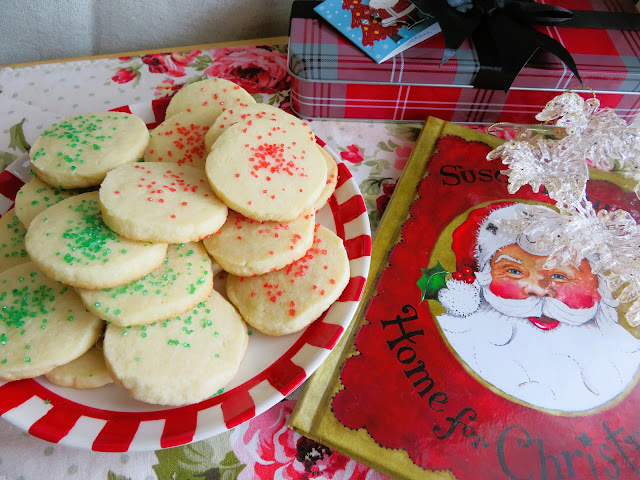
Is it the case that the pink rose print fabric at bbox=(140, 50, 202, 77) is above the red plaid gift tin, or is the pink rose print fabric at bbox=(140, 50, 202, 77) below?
→ below

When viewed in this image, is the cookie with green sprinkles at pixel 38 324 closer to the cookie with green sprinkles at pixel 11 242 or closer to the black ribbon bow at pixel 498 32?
the cookie with green sprinkles at pixel 11 242

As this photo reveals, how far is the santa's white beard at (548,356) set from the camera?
0.82 metres

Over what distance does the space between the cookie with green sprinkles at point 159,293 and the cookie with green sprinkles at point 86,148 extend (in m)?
0.21

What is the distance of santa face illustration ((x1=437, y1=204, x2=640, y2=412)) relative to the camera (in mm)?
831

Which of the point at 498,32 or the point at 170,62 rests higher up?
the point at 498,32

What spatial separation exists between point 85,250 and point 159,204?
13cm

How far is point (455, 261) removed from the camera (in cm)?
98

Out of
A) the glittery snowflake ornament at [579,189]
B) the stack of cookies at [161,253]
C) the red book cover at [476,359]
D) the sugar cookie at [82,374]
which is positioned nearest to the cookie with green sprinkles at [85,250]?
the stack of cookies at [161,253]

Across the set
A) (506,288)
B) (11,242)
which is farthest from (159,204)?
(506,288)

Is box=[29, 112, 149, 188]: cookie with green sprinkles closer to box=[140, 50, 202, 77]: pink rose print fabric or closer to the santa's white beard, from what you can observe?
box=[140, 50, 202, 77]: pink rose print fabric

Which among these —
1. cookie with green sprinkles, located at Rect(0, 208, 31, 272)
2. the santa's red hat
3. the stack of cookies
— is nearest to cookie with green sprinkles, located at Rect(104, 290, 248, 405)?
the stack of cookies

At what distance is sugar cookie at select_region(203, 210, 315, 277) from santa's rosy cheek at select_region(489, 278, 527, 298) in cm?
41

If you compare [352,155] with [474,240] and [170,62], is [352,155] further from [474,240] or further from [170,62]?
[170,62]

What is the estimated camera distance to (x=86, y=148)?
0.84 m
